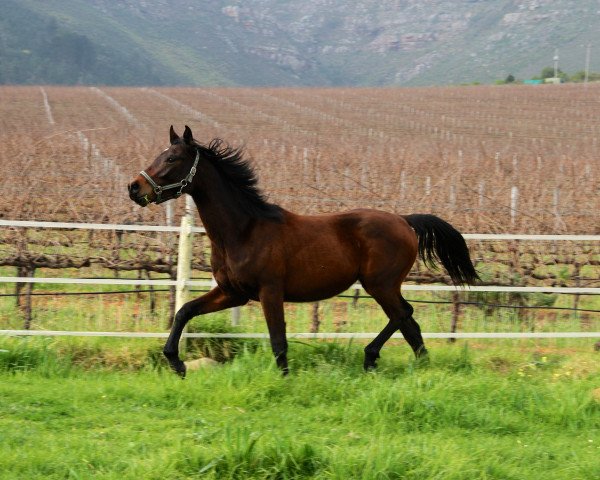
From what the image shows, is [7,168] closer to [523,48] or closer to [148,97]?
[148,97]

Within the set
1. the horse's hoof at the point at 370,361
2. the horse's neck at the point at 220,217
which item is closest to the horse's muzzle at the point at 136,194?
the horse's neck at the point at 220,217

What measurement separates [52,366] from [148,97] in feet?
196

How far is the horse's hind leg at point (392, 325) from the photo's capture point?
727 centimetres

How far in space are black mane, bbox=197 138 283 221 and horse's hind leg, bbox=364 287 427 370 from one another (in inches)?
42.8

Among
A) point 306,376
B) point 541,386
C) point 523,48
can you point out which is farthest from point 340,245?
point 523,48

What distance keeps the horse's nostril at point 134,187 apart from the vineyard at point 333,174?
2786 mm

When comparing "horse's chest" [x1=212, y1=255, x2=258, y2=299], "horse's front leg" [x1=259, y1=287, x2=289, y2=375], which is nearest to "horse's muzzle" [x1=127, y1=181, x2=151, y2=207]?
"horse's chest" [x1=212, y1=255, x2=258, y2=299]

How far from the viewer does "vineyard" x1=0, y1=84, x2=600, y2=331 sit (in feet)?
37.5

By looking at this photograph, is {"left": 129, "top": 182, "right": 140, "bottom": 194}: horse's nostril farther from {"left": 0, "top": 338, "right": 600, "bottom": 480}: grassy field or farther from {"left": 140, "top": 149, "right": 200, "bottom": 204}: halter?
{"left": 0, "top": 338, "right": 600, "bottom": 480}: grassy field

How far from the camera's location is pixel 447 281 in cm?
1130

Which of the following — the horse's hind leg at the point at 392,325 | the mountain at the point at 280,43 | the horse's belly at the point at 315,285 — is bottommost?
the horse's hind leg at the point at 392,325

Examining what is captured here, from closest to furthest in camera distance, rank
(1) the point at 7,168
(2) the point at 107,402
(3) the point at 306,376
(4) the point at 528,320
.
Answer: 1. (2) the point at 107,402
2. (3) the point at 306,376
3. (4) the point at 528,320
4. (1) the point at 7,168

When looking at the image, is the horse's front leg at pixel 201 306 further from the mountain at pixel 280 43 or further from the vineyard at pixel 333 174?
the mountain at pixel 280 43

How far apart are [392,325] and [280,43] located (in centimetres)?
16075
